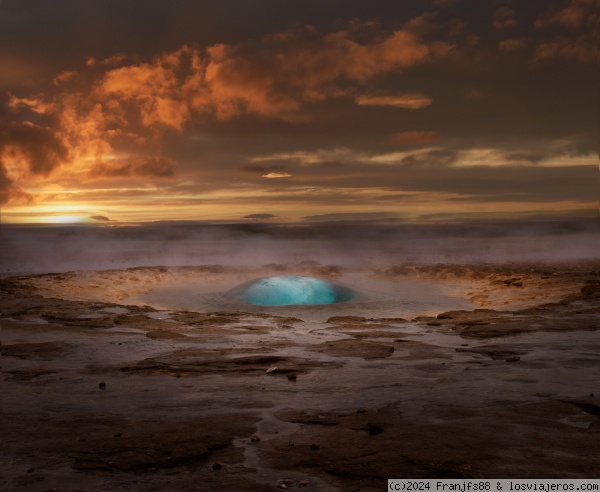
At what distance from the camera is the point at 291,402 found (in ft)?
17.8

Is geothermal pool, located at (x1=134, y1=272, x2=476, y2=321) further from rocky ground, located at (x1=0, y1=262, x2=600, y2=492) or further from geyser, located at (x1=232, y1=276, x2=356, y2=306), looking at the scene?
rocky ground, located at (x1=0, y1=262, x2=600, y2=492)

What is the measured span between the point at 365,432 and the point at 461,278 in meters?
14.6

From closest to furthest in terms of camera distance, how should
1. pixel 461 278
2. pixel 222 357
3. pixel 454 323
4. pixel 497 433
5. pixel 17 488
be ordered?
pixel 17 488 < pixel 497 433 < pixel 222 357 < pixel 454 323 < pixel 461 278

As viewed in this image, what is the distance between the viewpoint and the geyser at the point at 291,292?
14078 mm

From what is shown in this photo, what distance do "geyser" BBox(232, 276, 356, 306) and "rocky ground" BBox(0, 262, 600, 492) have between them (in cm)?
373

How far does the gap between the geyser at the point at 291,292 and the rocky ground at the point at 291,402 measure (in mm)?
3728

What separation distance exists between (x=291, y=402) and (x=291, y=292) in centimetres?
908

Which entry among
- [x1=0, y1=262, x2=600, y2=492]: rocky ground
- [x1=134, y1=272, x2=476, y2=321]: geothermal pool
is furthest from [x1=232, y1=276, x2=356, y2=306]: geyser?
[x1=0, y1=262, x2=600, y2=492]: rocky ground

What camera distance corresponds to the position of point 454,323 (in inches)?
400

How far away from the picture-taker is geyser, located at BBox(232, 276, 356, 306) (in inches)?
554

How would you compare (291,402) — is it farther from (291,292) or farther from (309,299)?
(291,292)

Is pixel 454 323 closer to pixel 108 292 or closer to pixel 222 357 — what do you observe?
pixel 222 357

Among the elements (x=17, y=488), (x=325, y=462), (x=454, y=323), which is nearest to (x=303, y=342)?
(x=454, y=323)

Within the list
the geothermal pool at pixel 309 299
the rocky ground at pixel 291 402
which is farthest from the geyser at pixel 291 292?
the rocky ground at pixel 291 402
